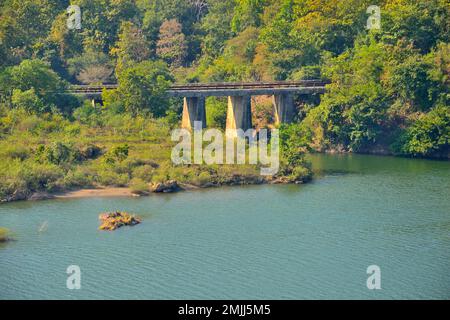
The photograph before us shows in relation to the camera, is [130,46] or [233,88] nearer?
[233,88]

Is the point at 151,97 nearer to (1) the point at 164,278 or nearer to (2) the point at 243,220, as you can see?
(2) the point at 243,220

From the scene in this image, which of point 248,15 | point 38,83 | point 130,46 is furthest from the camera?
point 248,15

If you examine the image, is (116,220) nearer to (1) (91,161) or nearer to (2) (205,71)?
(1) (91,161)

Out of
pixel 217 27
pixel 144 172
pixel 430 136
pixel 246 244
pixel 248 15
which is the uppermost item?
pixel 248 15

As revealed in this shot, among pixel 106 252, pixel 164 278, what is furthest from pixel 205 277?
pixel 106 252

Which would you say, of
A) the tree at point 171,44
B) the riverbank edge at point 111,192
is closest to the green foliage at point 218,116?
the riverbank edge at point 111,192

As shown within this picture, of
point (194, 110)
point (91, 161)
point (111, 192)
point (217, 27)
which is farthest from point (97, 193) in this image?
point (217, 27)

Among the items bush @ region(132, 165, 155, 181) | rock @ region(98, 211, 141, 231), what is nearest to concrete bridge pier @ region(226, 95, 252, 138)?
bush @ region(132, 165, 155, 181)

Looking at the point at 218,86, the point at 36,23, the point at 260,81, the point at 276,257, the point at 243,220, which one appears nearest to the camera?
the point at 276,257
